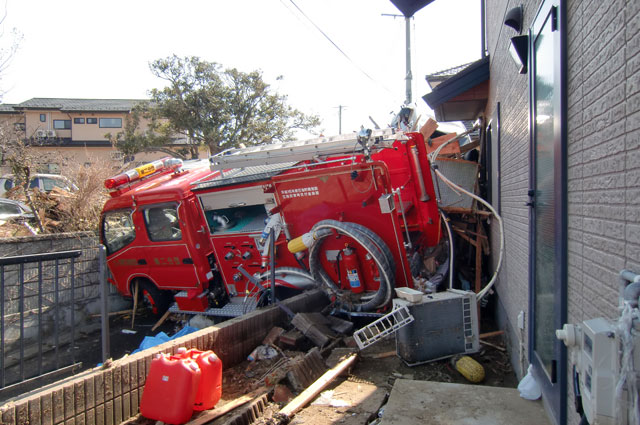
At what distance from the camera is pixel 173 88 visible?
74.0ft

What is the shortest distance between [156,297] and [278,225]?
3.35 meters

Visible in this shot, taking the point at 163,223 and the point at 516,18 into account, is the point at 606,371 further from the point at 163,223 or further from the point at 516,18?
the point at 163,223

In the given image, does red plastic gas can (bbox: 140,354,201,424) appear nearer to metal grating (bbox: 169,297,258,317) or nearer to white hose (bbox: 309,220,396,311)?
white hose (bbox: 309,220,396,311)

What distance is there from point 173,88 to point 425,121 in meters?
17.7

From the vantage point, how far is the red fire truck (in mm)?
6020

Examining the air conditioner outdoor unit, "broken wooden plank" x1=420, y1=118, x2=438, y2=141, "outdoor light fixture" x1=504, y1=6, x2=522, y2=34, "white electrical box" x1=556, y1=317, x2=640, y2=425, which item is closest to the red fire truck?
the air conditioner outdoor unit

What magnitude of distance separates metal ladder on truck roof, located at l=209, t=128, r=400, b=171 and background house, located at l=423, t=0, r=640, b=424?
2137 mm

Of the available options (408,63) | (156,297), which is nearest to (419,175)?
(156,297)

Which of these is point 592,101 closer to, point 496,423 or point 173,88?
point 496,423

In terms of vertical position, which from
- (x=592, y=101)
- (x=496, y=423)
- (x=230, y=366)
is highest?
(x=592, y=101)

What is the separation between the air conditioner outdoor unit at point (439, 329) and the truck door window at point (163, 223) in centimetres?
470

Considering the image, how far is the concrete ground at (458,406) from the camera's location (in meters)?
2.83

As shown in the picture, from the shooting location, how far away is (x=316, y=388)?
4191 millimetres

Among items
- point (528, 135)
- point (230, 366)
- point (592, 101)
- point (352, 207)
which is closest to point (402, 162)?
point (352, 207)
